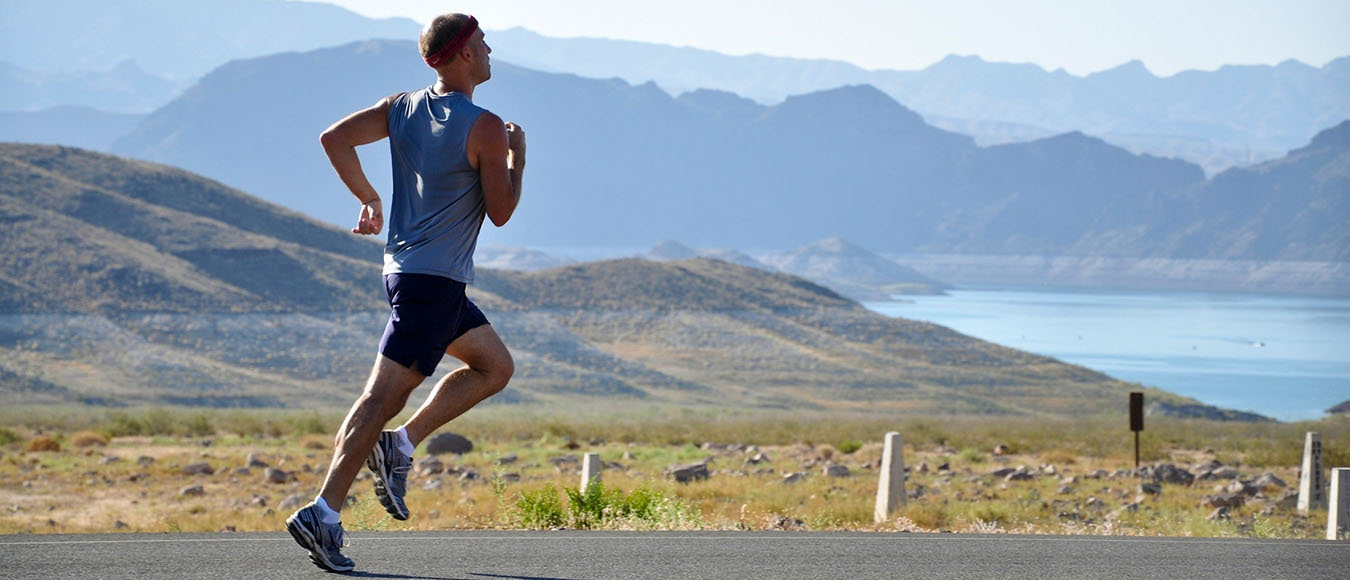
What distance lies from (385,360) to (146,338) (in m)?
71.9

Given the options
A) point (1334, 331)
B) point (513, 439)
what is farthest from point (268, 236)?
point (1334, 331)

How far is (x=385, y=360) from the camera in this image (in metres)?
5.34

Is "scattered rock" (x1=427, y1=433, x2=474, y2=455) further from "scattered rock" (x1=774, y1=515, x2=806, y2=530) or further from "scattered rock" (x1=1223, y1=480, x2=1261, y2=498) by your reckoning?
"scattered rock" (x1=774, y1=515, x2=806, y2=530)

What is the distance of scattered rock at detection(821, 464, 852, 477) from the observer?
24.2m

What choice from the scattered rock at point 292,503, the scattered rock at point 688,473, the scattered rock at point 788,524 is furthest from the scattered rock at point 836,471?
the scattered rock at point 788,524

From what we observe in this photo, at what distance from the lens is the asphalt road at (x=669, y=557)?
225 inches

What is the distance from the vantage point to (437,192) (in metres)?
5.39

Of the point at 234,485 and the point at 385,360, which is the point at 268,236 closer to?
the point at 234,485

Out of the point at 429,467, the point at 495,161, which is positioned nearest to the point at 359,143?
the point at 495,161

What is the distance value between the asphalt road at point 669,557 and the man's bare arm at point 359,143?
4.47 feet

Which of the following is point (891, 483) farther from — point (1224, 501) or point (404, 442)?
point (1224, 501)

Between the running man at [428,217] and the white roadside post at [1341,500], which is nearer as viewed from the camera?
the running man at [428,217]

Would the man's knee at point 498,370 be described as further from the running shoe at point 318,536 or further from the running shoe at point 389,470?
the running shoe at point 318,536

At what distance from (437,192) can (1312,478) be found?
14.5 metres
